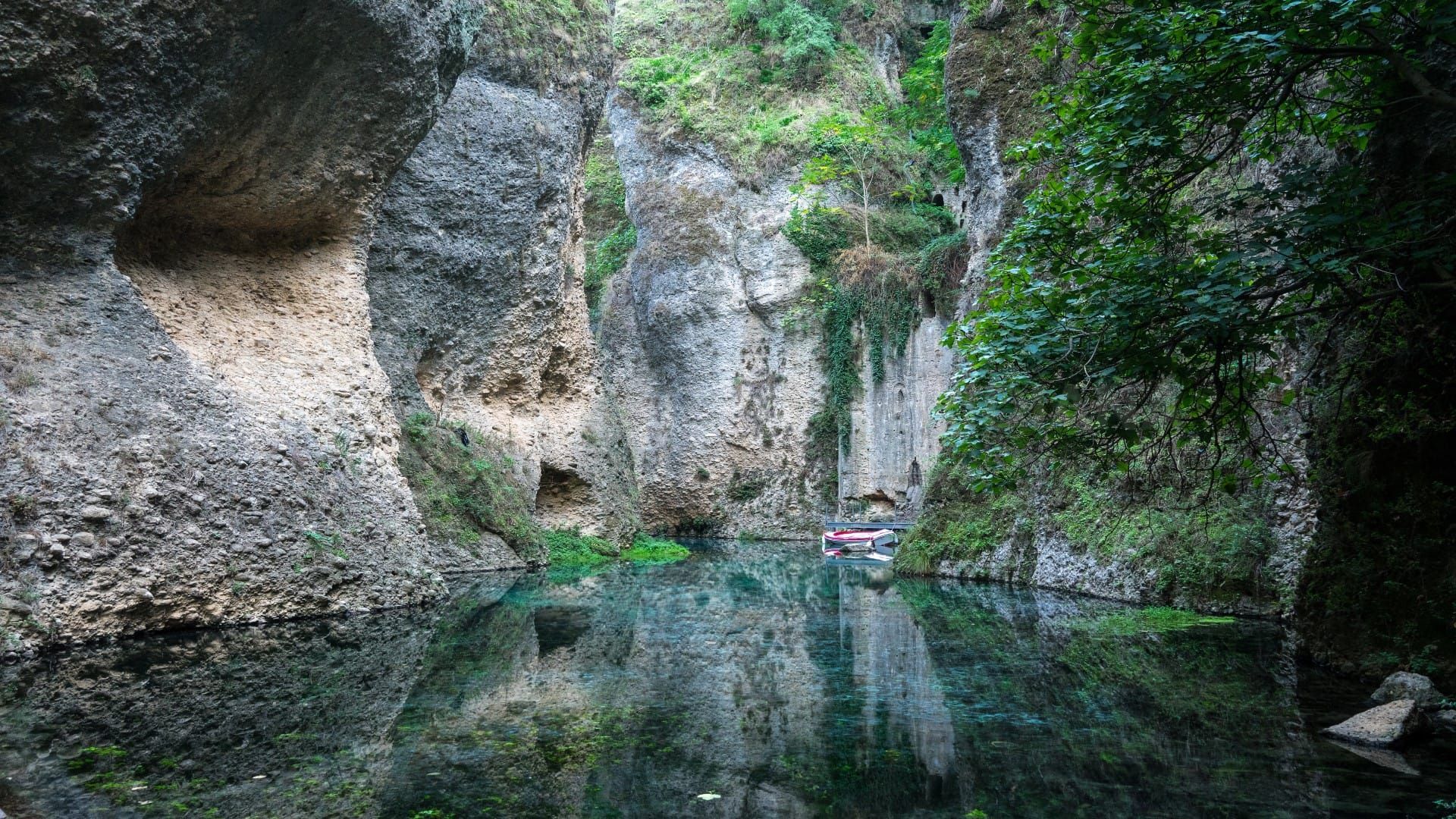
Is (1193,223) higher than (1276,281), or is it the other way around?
(1193,223)

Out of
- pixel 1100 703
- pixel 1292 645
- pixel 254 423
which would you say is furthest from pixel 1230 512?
pixel 254 423

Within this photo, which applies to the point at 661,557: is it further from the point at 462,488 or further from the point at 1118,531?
the point at 1118,531

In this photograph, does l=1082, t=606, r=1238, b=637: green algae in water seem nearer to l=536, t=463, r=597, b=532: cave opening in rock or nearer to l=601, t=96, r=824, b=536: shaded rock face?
l=536, t=463, r=597, b=532: cave opening in rock

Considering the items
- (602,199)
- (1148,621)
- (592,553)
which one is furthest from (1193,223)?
(602,199)

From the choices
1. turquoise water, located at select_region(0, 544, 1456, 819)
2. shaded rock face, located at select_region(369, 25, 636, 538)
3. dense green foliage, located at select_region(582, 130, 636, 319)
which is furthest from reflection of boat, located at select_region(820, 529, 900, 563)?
dense green foliage, located at select_region(582, 130, 636, 319)

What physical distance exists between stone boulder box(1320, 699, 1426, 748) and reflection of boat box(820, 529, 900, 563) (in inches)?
677

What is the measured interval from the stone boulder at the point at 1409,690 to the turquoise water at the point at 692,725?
0.79 feet

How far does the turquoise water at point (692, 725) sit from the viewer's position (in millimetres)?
4277

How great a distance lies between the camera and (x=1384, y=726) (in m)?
5.08

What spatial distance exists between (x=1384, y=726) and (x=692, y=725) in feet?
12.0

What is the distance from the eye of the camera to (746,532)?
2905 centimetres

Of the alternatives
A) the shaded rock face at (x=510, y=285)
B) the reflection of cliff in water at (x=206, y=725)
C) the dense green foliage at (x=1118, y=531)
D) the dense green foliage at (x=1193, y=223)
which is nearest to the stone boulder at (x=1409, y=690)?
the dense green foliage at (x=1193, y=223)

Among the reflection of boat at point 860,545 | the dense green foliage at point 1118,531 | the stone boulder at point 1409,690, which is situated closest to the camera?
the stone boulder at point 1409,690

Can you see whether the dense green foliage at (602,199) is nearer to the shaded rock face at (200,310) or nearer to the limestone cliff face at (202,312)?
the limestone cliff face at (202,312)
